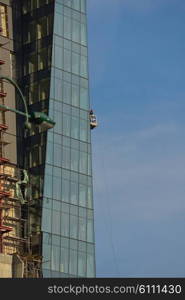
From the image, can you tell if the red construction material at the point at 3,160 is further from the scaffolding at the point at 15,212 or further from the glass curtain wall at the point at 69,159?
the glass curtain wall at the point at 69,159

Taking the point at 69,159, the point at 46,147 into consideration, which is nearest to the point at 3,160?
the point at 46,147

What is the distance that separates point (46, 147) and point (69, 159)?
439 centimetres

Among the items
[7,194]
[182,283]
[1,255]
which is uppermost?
[7,194]

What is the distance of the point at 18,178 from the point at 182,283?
70.0m

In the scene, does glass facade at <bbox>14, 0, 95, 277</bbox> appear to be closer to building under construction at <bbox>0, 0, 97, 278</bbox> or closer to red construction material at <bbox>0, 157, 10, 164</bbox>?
building under construction at <bbox>0, 0, 97, 278</bbox>

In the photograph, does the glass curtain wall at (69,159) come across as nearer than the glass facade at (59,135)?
Yes

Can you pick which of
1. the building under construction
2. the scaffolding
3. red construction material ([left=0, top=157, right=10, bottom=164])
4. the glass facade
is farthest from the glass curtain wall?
red construction material ([left=0, top=157, right=10, bottom=164])

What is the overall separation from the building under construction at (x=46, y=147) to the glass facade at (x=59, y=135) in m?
0.13

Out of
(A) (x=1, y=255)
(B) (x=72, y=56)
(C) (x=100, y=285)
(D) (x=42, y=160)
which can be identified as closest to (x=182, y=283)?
(C) (x=100, y=285)

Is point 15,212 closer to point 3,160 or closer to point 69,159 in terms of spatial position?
point 3,160

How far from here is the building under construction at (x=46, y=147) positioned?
136 m

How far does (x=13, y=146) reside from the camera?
142 meters

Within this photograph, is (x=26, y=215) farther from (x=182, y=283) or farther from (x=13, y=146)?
(x=182, y=283)

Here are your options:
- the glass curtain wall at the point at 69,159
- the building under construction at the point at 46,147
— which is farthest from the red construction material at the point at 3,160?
the glass curtain wall at the point at 69,159
